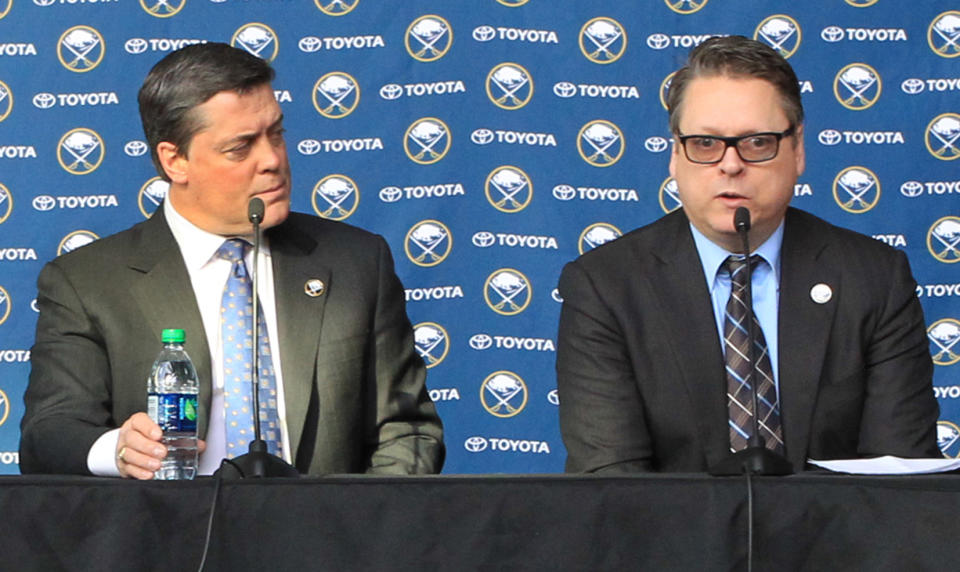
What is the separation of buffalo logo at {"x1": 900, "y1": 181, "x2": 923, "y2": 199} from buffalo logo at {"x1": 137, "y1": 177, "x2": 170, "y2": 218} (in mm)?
2286

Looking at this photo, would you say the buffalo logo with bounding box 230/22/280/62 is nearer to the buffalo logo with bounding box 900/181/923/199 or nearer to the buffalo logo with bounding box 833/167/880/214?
the buffalo logo with bounding box 833/167/880/214

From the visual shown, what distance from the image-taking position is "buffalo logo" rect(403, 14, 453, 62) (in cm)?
396

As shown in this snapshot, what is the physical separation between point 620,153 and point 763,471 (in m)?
2.32

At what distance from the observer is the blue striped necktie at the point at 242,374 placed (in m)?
2.61

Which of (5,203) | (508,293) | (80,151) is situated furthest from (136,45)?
(508,293)

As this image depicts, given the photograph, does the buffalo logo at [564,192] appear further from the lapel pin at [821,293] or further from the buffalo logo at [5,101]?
the buffalo logo at [5,101]

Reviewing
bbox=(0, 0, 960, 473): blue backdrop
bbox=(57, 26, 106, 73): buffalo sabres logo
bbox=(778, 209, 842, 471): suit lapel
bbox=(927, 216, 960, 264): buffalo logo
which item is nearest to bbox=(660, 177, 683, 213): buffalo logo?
bbox=(0, 0, 960, 473): blue backdrop

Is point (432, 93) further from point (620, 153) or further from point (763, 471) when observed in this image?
point (763, 471)

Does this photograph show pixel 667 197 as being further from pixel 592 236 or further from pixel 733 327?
pixel 733 327

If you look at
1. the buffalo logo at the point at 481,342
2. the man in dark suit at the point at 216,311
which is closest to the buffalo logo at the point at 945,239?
the buffalo logo at the point at 481,342

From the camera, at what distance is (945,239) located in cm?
388

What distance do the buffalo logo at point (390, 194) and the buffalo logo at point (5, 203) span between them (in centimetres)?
116

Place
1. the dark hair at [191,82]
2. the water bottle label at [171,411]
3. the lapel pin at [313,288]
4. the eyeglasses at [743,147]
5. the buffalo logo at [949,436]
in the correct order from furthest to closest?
1. the buffalo logo at [949,436]
2. the lapel pin at [313,288]
3. the dark hair at [191,82]
4. the eyeglasses at [743,147]
5. the water bottle label at [171,411]

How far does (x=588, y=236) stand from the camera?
12.8 ft
